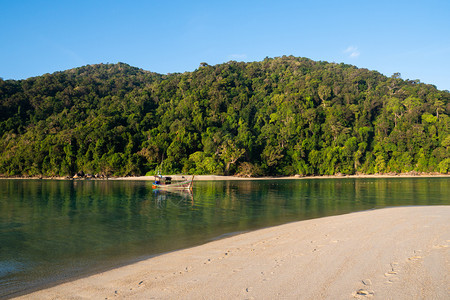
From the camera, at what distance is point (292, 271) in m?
7.03

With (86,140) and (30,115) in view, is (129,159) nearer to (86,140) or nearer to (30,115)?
(86,140)

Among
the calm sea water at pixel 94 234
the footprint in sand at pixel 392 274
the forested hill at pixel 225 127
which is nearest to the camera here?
the footprint in sand at pixel 392 274

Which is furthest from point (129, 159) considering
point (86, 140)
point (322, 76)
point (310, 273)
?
point (322, 76)

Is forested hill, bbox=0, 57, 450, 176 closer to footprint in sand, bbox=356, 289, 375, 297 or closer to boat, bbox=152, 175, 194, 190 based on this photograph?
boat, bbox=152, 175, 194, 190

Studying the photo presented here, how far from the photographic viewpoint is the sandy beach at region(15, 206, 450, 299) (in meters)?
5.83

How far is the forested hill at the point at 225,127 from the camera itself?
80500 mm

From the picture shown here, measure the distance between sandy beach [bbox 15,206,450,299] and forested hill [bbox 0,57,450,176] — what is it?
65197mm

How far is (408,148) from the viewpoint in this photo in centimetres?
Answer: 8444

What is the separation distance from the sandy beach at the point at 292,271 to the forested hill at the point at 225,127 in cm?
6520

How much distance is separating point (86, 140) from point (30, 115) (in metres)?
33.9

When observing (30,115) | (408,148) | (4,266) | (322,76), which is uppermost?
(322,76)

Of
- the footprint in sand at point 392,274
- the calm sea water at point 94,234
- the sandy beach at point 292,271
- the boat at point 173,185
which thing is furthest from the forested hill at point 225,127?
the footprint in sand at point 392,274

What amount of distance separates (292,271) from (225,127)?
90.6m

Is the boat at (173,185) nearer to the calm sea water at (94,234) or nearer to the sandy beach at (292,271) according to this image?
the calm sea water at (94,234)
